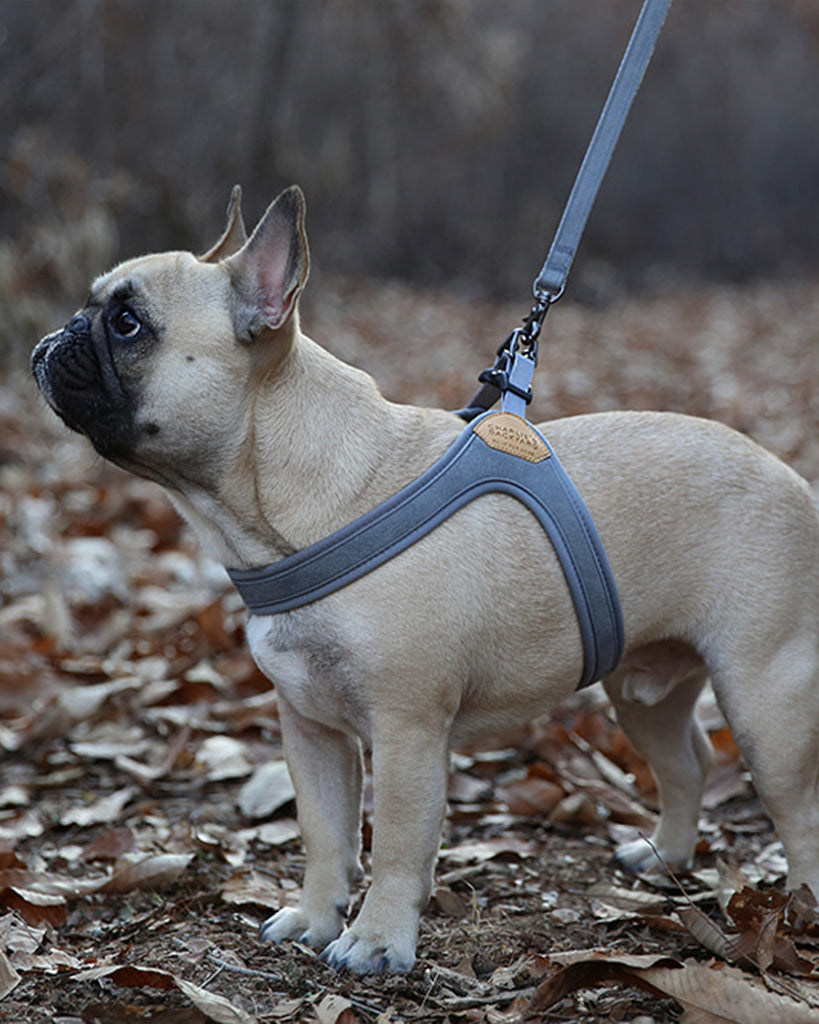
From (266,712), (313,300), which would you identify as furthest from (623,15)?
(266,712)

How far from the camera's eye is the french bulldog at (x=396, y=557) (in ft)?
8.41

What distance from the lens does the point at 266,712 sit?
4.21 m

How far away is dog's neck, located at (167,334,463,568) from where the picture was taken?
2629 mm

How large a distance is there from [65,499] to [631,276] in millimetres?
16895

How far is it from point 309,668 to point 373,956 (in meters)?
0.62

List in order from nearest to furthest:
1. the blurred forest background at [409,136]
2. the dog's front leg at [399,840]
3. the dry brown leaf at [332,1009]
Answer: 1. the dry brown leaf at [332,1009]
2. the dog's front leg at [399,840]
3. the blurred forest background at [409,136]

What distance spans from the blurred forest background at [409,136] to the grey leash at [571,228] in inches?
227

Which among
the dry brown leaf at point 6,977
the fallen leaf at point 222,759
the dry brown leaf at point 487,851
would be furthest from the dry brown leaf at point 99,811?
the dry brown leaf at point 6,977

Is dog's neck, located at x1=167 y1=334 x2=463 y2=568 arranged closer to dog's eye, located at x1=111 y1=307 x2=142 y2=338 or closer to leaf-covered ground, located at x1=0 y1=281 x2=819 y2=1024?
dog's eye, located at x1=111 y1=307 x2=142 y2=338

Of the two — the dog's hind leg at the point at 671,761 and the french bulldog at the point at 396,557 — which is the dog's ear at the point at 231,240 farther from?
the dog's hind leg at the point at 671,761

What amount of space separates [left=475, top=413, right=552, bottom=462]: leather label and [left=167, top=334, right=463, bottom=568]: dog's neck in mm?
129

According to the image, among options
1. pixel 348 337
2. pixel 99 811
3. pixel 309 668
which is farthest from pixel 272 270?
pixel 348 337

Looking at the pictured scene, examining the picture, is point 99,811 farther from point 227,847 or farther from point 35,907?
point 35,907

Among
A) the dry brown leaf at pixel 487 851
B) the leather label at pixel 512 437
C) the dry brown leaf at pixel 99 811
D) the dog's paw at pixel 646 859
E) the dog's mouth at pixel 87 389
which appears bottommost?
the dog's paw at pixel 646 859
